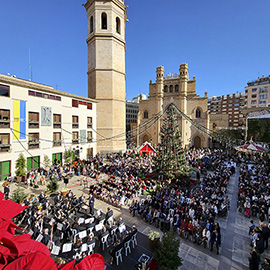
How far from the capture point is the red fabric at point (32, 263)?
45.9 inches

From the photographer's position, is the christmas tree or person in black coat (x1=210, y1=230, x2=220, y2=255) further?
the christmas tree

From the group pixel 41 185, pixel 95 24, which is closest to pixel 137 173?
pixel 41 185

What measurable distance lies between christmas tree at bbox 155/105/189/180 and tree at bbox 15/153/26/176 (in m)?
13.2

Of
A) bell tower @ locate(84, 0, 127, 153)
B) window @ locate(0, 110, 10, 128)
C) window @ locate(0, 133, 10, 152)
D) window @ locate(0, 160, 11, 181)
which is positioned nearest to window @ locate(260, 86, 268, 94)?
bell tower @ locate(84, 0, 127, 153)

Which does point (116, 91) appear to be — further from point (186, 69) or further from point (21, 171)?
point (186, 69)

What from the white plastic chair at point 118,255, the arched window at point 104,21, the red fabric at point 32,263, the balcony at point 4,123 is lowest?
the white plastic chair at point 118,255

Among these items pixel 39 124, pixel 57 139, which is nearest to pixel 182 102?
pixel 57 139

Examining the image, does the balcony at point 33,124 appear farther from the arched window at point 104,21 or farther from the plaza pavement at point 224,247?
the arched window at point 104,21

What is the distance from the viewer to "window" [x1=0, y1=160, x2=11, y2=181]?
1602cm

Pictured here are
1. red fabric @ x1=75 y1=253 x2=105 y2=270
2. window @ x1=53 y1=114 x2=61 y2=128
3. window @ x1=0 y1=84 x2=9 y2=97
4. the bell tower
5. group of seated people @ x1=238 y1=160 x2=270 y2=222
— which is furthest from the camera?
the bell tower

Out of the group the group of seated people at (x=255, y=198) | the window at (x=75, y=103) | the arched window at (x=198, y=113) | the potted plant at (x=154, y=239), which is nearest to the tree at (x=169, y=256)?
the potted plant at (x=154, y=239)

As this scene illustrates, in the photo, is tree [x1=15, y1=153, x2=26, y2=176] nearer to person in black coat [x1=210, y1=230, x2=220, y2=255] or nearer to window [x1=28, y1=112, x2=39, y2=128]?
window [x1=28, y1=112, x2=39, y2=128]

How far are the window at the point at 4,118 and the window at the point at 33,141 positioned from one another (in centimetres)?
237

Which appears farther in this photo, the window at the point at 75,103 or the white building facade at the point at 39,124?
the window at the point at 75,103
